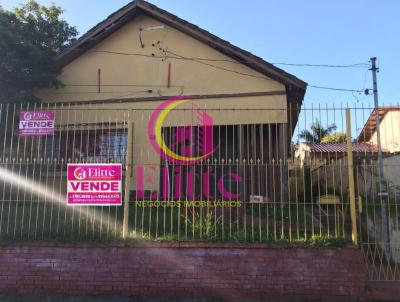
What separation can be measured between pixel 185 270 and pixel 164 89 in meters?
5.90

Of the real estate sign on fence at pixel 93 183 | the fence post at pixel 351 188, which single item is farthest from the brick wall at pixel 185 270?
the real estate sign on fence at pixel 93 183

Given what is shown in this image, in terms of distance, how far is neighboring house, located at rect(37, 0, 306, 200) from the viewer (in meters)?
9.99

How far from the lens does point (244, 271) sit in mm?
5828

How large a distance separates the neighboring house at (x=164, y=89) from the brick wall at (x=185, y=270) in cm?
384

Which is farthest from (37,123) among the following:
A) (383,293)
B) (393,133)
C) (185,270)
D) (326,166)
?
(393,133)

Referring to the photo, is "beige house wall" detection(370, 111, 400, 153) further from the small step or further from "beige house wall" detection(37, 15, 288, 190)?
the small step

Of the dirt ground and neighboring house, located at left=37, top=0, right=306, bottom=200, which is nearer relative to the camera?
the dirt ground

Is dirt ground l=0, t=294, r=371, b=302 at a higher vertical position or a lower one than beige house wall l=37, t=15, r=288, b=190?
lower

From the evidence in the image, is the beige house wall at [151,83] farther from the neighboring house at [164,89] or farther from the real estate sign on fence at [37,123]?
the real estate sign on fence at [37,123]

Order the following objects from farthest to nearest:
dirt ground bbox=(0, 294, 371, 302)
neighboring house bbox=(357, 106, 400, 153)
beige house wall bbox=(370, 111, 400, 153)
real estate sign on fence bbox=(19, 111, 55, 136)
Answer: beige house wall bbox=(370, 111, 400, 153), neighboring house bbox=(357, 106, 400, 153), real estate sign on fence bbox=(19, 111, 55, 136), dirt ground bbox=(0, 294, 371, 302)

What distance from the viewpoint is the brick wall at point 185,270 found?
575cm

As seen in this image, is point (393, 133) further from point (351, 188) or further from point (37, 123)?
point (37, 123)

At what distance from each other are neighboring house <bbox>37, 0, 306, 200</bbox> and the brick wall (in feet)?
12.6

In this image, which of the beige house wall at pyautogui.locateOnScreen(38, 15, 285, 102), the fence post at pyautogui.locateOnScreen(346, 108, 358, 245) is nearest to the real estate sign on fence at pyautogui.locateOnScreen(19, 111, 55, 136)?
the beige house wall at pyautogui.locateOnScreen(38, 15, 285, 102)
